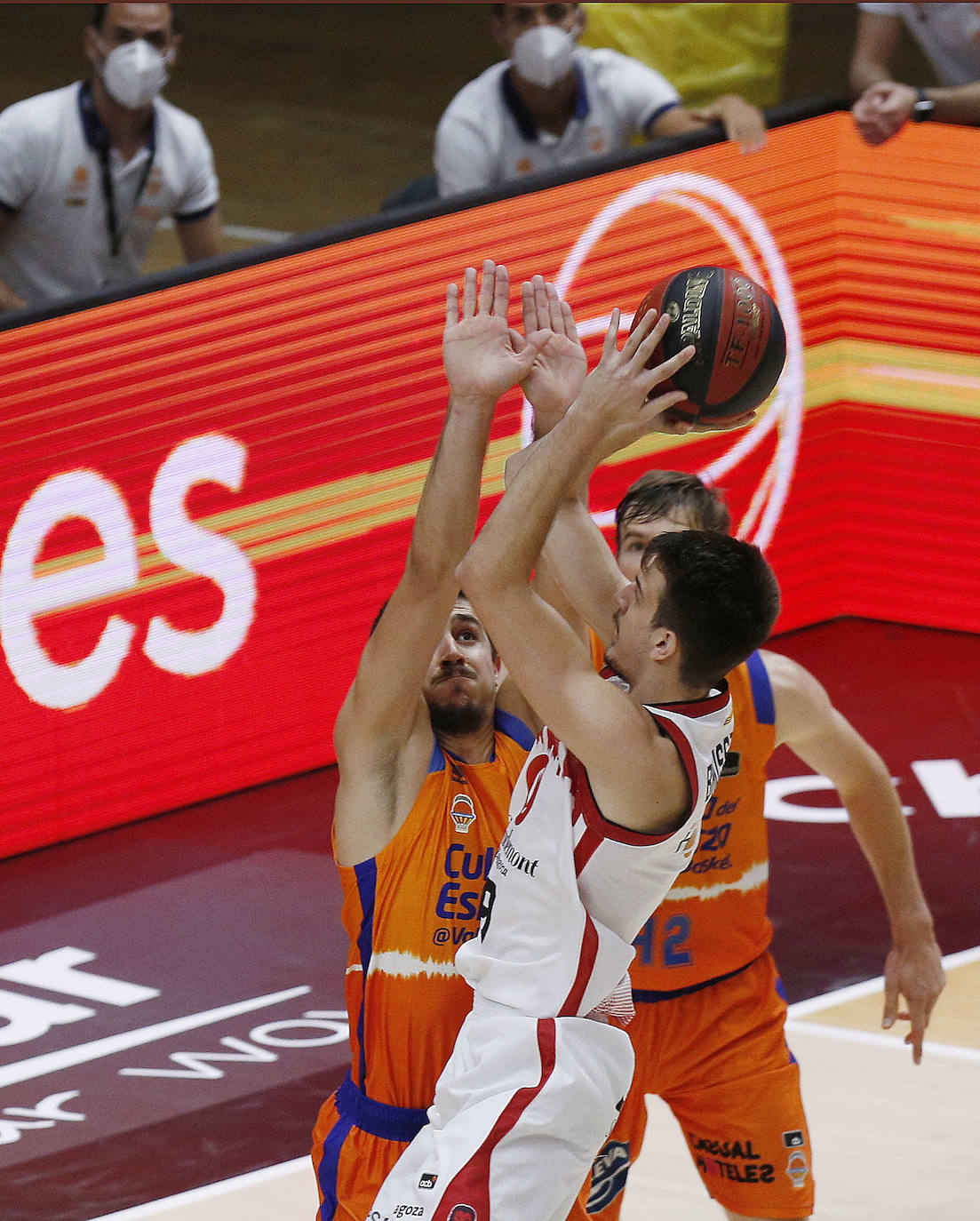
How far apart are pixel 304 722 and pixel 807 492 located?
7.39 feet

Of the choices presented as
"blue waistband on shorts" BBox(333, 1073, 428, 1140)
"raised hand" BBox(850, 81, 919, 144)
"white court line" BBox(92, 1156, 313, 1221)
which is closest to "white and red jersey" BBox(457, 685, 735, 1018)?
"blue waistband on shorts" BBox(333, 1073, 428, 1140)

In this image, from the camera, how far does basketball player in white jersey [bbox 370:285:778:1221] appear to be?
142 inches

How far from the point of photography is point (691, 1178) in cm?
527

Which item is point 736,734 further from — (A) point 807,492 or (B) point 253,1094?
(A) point 807,492

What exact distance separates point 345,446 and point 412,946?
3.58 m

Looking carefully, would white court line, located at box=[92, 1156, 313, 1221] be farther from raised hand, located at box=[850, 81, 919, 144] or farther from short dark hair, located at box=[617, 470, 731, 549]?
raised hand, located at box=[850, 81, 919, 144]

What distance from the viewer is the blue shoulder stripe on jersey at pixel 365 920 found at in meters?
4.08

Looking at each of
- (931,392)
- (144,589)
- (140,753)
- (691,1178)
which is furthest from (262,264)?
(691,1178)

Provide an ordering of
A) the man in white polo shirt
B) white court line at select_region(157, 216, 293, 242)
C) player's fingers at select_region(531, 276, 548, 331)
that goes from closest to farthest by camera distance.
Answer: player's fingers at select_region(531, 276, 548, 331), the man in white polo shirt, white court line at select_region(157, 216, 293, 242)

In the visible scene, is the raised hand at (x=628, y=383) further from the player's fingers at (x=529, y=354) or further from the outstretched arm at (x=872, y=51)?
the outstretched arm at (x=872, y=51)

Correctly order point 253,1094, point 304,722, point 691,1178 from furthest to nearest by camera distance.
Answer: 1. point 304,722
2. point 253,1094
3. point 691,1178

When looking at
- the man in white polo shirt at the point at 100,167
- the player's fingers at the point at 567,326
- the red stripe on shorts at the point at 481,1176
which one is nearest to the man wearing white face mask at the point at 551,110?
the man in white polo shirt at the point at 100,167

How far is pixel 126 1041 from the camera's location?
5.96m

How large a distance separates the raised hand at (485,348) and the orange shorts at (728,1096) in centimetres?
143
